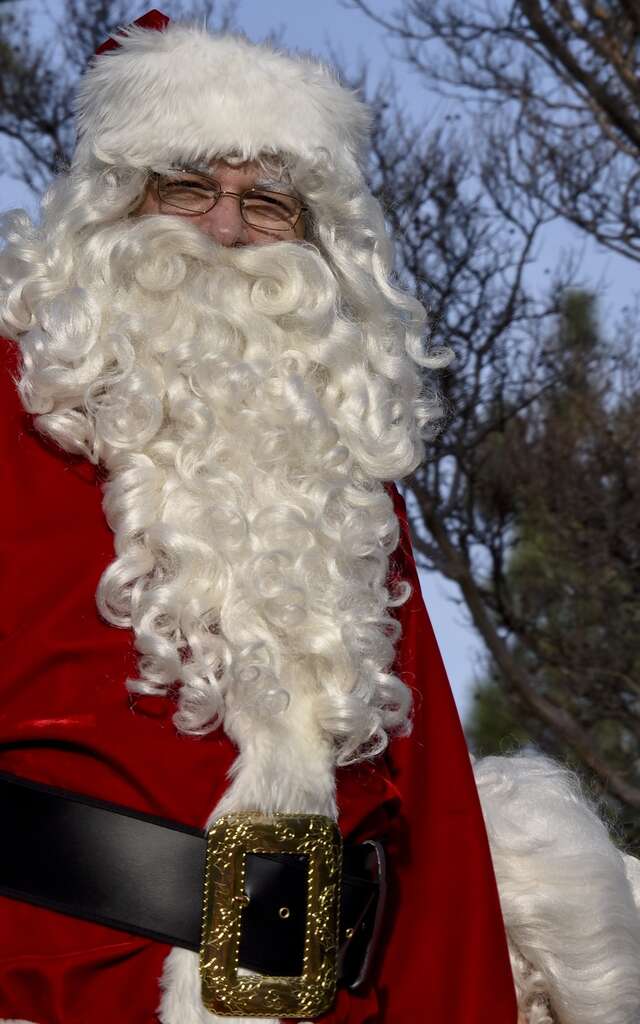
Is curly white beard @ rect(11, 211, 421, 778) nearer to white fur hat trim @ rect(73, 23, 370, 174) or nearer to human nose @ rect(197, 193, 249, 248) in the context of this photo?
human nose @ rect(197, 193, 249, 248)

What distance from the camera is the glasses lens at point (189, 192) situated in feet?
9.45

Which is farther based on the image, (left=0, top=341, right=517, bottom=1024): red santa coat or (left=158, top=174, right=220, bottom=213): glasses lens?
(left=158, top=174, right=220, bottom=213): glasses lens

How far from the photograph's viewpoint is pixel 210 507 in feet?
8.39

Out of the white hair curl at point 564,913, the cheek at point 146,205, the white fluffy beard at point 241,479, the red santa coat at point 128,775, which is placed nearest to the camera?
the red santa coat at point 128,775

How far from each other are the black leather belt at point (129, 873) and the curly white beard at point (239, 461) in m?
0.15

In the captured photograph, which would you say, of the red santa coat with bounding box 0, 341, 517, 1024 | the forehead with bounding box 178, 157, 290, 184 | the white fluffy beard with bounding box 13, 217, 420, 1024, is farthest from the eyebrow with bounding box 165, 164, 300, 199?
the red santa coat with bounding box 0, 341, 517, 1024

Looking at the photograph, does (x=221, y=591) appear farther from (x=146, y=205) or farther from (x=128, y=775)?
(x=146, y=205)

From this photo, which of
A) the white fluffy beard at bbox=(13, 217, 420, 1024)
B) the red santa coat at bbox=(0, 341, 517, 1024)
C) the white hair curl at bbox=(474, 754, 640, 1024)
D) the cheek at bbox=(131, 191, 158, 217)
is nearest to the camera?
the red santa coat at bbox=(0, 341, 517, 1024)

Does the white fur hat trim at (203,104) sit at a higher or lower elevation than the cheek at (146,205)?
higher

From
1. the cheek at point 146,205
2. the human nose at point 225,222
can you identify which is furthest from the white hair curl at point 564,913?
the cheek at point 146,205

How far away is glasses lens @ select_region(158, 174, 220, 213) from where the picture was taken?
2881 millimetres

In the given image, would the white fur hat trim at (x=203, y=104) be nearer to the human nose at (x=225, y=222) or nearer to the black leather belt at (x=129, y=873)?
the human nose at (x=225, y=222)

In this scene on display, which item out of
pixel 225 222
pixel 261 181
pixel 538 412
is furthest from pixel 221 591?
pixel 538 412

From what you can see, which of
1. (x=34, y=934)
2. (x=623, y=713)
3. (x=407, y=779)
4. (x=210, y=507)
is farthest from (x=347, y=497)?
(x=623, y=713)
